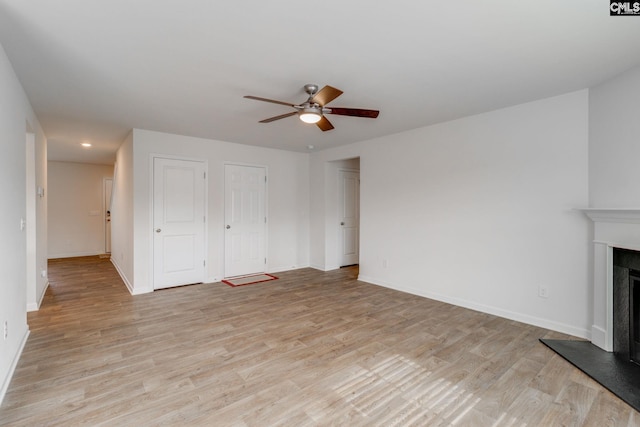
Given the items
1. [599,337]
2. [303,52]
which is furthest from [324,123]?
[599,337]

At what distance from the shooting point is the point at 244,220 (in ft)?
17.8

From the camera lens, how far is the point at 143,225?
14.4ft

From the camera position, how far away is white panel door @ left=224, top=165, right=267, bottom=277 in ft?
17.2

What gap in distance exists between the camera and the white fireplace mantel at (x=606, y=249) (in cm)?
239

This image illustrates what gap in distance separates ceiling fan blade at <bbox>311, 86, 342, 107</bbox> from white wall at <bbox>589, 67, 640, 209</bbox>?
2430mm

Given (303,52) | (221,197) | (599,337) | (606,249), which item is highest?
(303,52)

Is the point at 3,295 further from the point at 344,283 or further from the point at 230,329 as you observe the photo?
the point at 344,283

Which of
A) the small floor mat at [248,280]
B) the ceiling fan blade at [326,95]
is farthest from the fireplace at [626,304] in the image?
the small floor mat at [248,280]

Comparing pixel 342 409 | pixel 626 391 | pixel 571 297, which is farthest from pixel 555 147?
pixel 342 409

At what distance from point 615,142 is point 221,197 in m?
5.02

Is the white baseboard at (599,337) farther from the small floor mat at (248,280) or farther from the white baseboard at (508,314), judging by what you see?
the small floor mat at (248,280)

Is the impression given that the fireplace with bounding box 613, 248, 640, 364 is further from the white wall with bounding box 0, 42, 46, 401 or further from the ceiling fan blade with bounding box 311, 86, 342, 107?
the white wall with bounding box 0, 42, 46, 401

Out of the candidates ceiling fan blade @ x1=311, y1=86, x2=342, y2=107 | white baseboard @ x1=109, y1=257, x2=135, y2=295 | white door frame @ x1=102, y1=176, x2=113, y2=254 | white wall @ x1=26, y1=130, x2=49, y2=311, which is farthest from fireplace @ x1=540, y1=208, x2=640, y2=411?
white door frame @ x1=102, y1=176, x2=113, y2=254

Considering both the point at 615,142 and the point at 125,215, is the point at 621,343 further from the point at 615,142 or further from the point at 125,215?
the point at 125,215
